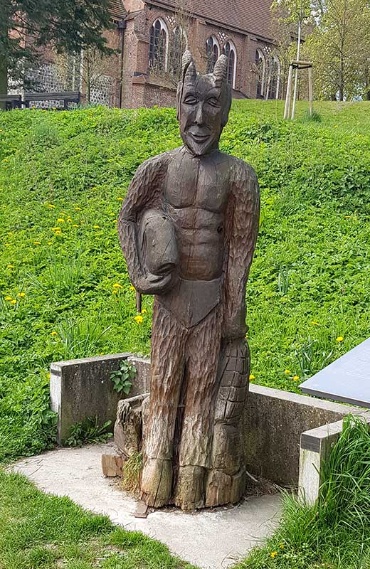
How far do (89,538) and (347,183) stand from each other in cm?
668

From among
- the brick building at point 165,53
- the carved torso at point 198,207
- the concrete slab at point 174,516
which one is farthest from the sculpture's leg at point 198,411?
the brick building at point 165,53

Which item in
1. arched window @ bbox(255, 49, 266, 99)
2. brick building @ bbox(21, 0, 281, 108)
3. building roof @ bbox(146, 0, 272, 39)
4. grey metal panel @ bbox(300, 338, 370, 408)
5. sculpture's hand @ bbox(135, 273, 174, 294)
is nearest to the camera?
grey metal panel @ bbox(300, 338, 370, 408)

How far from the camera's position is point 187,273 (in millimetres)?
3969

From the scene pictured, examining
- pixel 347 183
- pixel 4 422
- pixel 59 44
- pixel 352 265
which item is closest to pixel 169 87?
pixel 59 44

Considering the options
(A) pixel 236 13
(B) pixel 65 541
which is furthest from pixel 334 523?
(A) pixel 236 13

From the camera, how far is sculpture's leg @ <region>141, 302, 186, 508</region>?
3916 mm

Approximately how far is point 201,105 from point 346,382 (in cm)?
166

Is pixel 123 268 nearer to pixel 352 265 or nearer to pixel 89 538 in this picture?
pixel 352 265

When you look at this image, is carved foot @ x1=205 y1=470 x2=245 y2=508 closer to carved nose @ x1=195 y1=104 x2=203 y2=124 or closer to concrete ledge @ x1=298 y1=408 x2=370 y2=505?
concrete ledge @ x1=298 y1=408 x2=370 y2=505

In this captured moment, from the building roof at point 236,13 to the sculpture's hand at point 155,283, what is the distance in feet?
108

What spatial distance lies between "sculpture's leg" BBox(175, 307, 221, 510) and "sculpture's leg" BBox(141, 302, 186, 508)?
0.06m

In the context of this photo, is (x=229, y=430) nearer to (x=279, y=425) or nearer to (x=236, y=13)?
(x=279, y=425)

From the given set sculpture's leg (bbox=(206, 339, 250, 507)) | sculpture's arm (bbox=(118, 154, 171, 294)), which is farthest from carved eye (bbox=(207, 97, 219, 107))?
sculpture's leg (bbox=(206, 339, 250, 507))

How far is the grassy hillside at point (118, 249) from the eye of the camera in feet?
18.4
